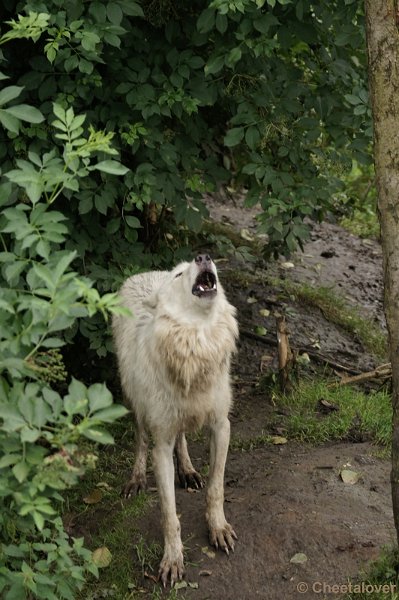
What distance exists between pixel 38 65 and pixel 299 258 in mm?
4274

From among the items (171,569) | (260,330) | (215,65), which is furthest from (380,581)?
(260,330)

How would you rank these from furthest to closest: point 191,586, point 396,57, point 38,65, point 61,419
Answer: point 38,65 → point 191,586 → point 396,57 → point 61,419

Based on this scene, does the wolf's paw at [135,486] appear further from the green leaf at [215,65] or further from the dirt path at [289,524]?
the green leaf at [215,65]

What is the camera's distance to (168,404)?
16.8 ft

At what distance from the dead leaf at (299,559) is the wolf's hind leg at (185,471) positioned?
3.68 feet

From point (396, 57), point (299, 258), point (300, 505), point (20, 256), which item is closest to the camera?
point (20, 256)

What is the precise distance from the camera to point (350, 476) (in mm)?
5641

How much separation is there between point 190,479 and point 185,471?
60 millimetres

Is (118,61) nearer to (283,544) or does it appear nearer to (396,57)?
(396,57)

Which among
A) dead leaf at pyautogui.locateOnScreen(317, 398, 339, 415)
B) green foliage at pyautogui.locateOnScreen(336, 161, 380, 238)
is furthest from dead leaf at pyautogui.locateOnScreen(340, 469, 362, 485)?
green foliage at pyautogui.locateOnScreen(336, 161, 380, 238)

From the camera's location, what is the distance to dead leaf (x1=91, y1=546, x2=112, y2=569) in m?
5.02

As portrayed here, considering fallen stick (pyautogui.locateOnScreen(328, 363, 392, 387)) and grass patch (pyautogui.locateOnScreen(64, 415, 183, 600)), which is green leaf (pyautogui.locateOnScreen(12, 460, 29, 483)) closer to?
grass patch (pyautogui.locateOnScreen(64, 415, 183, 600))

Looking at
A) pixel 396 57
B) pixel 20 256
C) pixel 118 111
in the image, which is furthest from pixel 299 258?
pixel 20 256

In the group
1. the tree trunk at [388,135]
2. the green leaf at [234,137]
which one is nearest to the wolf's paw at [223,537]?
the tree trunk at [388,135]
